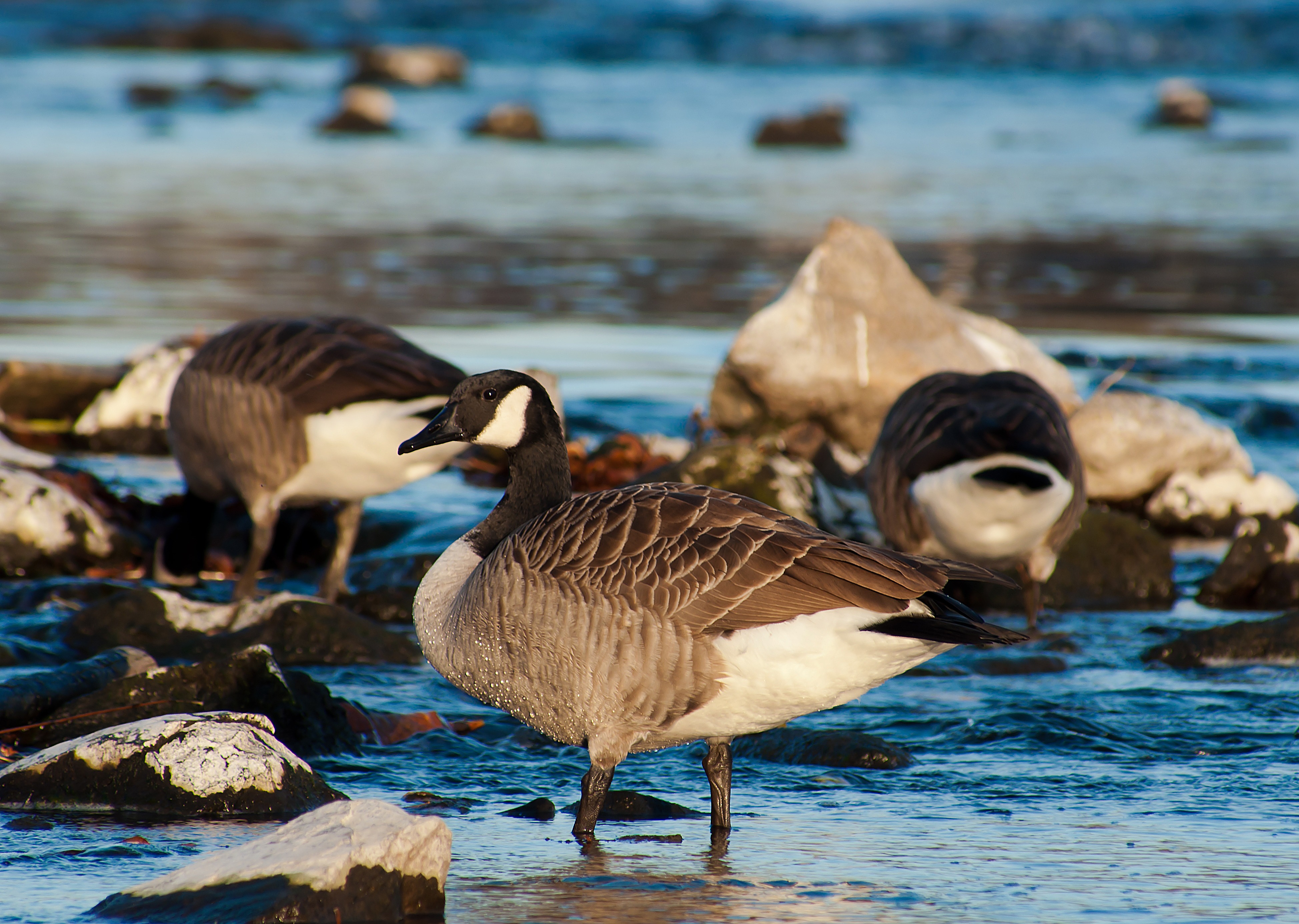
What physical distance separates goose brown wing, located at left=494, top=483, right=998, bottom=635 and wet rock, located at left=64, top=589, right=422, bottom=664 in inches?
87.4

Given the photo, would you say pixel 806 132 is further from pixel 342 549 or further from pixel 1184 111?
pixel 342 549

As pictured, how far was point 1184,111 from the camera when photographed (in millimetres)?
33094

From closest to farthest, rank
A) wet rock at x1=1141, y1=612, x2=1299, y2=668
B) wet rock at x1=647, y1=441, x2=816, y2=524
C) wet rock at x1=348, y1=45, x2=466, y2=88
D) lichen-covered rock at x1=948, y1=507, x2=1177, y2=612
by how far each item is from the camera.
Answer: wet rock at x1=1141, y1=612, x2=1299, y2=668, lichen-covered rock at x1=948, y1=507, x2=1177, y2=612, wet rock at x1=647, y1=441, x2=816, y2=524, wet rock at x1=348, y1=45, x2=466, y2=88

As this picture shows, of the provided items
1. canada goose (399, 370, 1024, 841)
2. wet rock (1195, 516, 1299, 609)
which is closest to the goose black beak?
canada goose (399, 370, 1024, 841)

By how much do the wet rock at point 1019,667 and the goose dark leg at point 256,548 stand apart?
3549mm

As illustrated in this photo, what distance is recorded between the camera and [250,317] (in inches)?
544

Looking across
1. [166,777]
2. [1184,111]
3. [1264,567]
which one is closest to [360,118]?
[1184,111]

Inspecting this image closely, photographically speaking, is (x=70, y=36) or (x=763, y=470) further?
(x=70, y=36)

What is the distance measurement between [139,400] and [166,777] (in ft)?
20.8

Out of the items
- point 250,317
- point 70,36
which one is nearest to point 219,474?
point 250,317

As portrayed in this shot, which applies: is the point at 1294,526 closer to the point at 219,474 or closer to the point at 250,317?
the point at 219,474

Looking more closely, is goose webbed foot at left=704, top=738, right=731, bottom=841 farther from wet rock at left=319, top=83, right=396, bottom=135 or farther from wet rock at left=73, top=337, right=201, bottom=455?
wet rock at left=319, top=83, right=396, bottom=135

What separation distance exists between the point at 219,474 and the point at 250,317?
6284 millimetres

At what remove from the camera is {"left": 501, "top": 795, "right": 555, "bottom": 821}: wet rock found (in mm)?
4980
